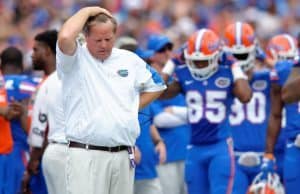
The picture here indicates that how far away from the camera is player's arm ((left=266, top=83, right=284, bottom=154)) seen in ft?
34.8

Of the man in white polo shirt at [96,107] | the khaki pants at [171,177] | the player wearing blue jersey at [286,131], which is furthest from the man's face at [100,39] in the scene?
the khaki pants at [171,177]

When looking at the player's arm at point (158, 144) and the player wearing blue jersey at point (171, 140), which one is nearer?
the player's arm at point (158, 144)

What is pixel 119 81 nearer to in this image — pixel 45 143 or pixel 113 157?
pixel 113 157

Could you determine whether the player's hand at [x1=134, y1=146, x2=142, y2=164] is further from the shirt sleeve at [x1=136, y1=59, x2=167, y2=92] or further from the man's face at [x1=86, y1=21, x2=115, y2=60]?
the man's face at [x1=86, y1=21, x2=115, y2=60]

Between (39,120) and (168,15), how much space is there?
1286 cm

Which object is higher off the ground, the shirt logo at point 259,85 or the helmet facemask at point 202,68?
the helmet facemask at point 202,68

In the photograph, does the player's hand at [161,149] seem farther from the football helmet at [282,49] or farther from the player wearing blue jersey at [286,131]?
the football helmet at [282,49]

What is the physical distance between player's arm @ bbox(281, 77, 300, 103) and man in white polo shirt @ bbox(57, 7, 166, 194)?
1330 mm

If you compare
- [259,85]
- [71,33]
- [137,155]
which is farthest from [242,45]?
[71,33]

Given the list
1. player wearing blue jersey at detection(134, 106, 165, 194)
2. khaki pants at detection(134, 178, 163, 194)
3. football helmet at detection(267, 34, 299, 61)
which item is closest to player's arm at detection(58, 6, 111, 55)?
player wearing blue jersey at detection(134, 106, 165, 194)

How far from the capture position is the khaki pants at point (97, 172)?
870 cm

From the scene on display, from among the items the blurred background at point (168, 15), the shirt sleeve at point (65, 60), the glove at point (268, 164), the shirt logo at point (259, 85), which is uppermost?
the blurred background at point (168, 15)

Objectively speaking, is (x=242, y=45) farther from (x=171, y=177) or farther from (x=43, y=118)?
(x=43, y=118)

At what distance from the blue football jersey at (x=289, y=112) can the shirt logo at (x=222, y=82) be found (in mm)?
480
